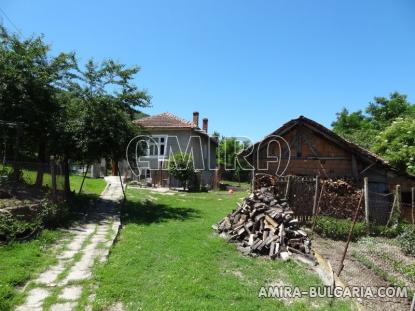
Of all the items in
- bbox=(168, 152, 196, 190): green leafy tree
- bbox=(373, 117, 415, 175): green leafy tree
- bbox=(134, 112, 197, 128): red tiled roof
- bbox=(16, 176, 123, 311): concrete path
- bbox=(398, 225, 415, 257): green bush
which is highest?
bbox=(134, 112, 197, 128): red tiled roof

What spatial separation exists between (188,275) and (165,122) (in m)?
25.8

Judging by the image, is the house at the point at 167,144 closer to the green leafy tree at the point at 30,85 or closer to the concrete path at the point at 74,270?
the green leafy tree at the point at 30,85

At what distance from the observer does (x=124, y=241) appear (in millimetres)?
10414

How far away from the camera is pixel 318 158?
15.9m

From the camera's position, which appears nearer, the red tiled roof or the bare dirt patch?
the bare dirt patch

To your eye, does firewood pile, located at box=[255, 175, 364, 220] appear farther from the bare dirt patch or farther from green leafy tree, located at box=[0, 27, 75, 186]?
green leafy tree, located at box=[0, 27, 75, 186]

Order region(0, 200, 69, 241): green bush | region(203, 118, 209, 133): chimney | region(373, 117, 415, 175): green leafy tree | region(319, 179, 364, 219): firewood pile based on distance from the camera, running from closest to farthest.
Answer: region(0, 200, 69, 241): green bush, region(319, 179, 364, 219): firewood pile, region(373, 117, 415, 175): green leafy tree, region(203, 118, 209, 133): chimney

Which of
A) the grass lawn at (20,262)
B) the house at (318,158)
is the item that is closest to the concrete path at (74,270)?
the grass lawn at (20,262)

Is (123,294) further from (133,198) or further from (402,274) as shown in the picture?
(133,198)

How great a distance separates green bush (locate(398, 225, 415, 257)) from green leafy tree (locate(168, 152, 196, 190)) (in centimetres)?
1711

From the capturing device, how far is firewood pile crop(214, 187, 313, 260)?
9578 mm

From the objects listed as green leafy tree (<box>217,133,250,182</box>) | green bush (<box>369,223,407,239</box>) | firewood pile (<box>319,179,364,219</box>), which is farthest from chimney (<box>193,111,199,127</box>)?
green bush (<box>369,223,407,239</box>)

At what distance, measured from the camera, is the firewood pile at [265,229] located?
9578 millimetres

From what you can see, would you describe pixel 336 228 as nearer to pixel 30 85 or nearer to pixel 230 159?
pixel 30 85
